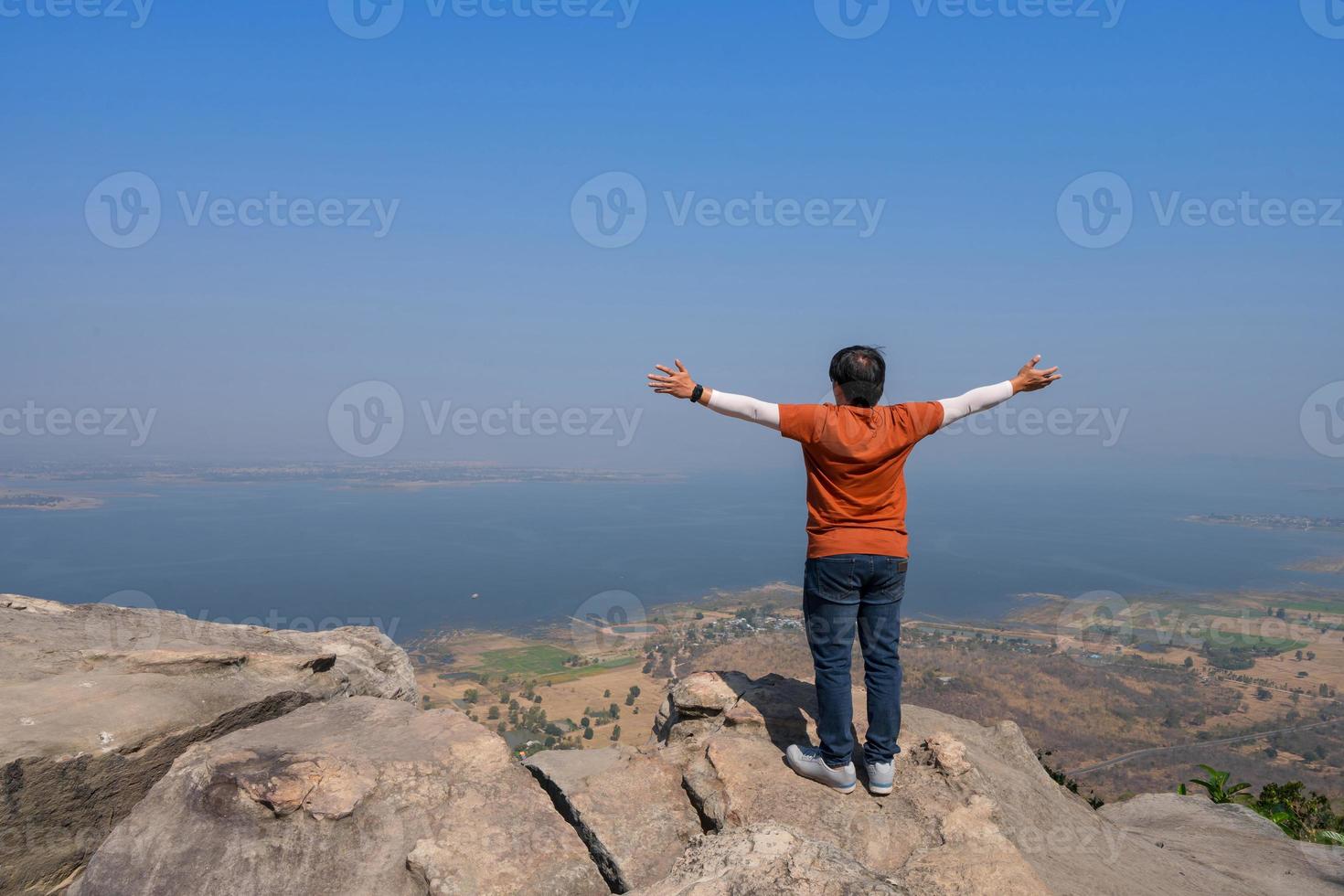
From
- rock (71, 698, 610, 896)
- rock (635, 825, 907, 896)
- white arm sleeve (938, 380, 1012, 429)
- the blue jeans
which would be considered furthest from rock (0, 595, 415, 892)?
white arm sleeve (938, 380, 1012, 429)

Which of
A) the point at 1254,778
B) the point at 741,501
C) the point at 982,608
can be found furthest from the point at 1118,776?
the point at 741,501

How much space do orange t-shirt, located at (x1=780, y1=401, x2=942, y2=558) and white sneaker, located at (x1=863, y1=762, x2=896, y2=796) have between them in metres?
1.51

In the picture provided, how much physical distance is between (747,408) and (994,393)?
185 cm

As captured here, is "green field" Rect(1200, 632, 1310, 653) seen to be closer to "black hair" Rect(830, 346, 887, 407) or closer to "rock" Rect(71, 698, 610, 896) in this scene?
"black hair" Rect(830, 346, 887, 407)

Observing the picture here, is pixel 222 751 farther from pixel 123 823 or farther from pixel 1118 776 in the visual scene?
pixel 1118 776

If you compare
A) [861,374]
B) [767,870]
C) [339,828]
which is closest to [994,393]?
[861,374]

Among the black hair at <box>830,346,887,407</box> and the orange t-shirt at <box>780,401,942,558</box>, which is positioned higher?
the black hair at <box>830,346,887,407</box>

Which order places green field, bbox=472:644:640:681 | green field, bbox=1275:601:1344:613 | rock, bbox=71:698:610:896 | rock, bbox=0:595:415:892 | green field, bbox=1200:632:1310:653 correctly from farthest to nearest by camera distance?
green field, bbox=1275:601:1344:613 → green field, bbox=1200:632:1310:653 → green field, bbox=472:644:640:681 → rock, bbox=0:595:415:892 → rock, bbox=71:698:610:896

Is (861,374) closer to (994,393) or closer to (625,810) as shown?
(994,393)

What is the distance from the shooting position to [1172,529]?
141 m

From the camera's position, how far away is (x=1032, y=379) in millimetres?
5516

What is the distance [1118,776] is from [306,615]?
179 ft

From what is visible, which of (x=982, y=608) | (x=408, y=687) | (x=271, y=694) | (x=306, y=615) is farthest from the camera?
(x=982, y=608)

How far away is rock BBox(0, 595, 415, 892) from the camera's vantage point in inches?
182
